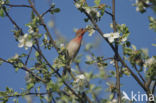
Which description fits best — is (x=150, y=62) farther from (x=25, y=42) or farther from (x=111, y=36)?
(x=25, y=42)

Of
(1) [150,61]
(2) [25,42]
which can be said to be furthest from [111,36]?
(2) [25,42]

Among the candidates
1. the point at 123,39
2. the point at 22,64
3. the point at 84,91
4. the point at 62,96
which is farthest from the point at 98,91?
the point at 22,64

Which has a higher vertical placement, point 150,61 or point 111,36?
point 111,36

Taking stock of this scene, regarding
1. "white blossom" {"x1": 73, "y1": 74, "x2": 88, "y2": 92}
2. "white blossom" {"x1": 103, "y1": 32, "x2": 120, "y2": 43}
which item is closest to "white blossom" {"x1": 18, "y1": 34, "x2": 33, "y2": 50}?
"white blossom" {"x1": 73, "y1": 74, "x2": 88, "y2": 92}

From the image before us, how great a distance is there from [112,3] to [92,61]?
58 centimetres

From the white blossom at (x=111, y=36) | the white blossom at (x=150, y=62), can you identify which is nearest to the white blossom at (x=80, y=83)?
the white blossom at (x=111, y=36)

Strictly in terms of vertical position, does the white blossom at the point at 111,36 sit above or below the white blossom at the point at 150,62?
above

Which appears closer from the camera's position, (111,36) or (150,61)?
(150,61)

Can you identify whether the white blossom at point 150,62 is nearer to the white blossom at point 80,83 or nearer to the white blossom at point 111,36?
the white blossom at point 111,36

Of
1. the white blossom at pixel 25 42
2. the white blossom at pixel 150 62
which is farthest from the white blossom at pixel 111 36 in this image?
the white blossom at pixel 25 42

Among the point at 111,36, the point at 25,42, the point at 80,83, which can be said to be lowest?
the point at 80,83

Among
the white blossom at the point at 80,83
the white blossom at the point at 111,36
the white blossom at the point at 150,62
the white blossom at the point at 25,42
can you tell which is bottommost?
the white blossom at the point at 80,83

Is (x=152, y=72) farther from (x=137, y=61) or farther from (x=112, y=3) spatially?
(x=112, y=3)

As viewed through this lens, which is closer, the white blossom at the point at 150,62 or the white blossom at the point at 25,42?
the white blossom at the point at 150,62
